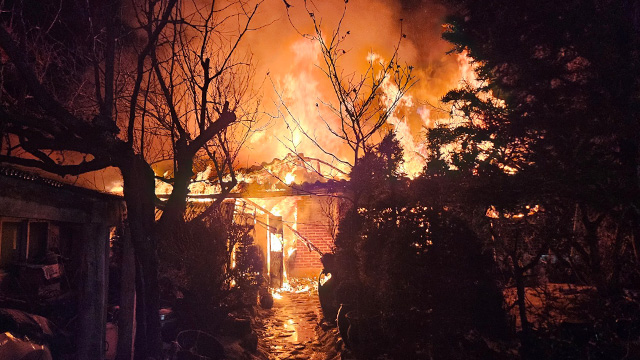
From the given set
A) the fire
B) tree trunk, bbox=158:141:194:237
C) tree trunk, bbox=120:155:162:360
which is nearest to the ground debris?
tree trunk, bbox=120:155:162:360

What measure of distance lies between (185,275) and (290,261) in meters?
13.4

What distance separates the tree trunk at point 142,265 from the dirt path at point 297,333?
4321 millimetres

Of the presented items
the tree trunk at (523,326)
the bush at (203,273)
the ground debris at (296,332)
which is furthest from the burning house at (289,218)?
the tree trunk at (523,326)

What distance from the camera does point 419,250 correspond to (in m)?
6.92

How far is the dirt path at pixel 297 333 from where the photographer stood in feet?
30.4

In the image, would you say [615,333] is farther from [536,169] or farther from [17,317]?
[17,317]

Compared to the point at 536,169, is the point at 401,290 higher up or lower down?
lower down

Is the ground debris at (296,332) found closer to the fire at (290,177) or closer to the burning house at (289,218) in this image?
the burning house at (289,218)

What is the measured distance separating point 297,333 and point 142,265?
690 centimetres

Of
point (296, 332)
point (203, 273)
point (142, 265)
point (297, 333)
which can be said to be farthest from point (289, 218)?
point (142, 265)

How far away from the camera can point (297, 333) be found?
11.2 meters

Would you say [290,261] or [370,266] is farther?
[290,261]

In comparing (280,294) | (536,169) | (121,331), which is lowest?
(280,294)

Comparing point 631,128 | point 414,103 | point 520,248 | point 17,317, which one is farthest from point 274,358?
point 414,103
